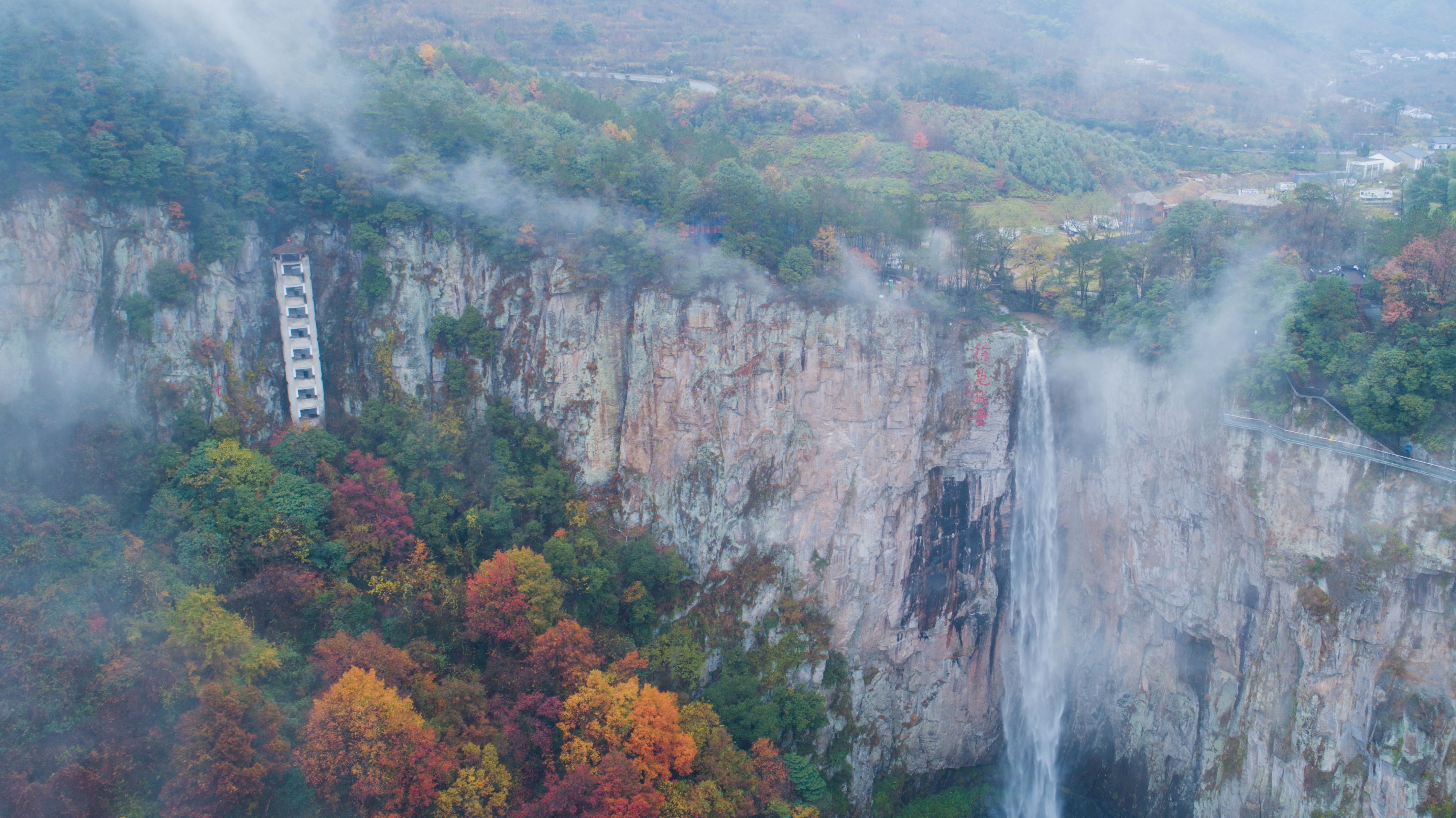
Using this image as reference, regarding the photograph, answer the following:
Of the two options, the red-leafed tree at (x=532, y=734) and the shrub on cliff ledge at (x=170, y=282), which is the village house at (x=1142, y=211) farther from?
the shrub on cliff ledge at (x=170, y=282)


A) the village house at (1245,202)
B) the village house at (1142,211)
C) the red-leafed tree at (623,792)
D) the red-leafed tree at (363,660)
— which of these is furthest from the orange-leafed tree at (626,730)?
the village house at (1142,211)

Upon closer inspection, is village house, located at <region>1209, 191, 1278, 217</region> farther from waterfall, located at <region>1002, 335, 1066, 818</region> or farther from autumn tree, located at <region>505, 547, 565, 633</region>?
autumn tree, located at <region>505, 547, 565, 633</region>

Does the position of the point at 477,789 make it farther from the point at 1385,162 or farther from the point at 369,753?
the point at 1385,162

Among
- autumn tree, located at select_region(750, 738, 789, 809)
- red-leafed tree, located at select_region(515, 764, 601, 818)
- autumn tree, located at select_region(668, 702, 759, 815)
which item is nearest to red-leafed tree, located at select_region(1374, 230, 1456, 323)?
autumn tree, located at select_region(750, 738, 789, 809)

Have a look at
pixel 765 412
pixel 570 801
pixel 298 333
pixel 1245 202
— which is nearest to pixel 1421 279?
pixel 1245 202

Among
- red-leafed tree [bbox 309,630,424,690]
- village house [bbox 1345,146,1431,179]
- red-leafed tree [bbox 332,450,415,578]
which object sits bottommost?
red-leafed tree [bbox 309,630,424,690]

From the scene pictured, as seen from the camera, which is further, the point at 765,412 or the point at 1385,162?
the point at 1385,162
